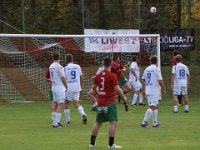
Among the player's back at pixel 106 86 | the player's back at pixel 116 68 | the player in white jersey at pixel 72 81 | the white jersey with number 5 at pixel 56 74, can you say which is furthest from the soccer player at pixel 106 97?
the player's back at pixel 116 68

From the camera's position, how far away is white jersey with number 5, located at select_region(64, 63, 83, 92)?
789 inches

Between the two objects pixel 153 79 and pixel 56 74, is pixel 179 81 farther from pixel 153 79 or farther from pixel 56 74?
pixel 56 74

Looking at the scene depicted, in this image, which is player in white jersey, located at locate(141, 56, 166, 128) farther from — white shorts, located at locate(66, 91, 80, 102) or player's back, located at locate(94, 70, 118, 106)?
player's back, located at locate(94, 70, 118, 106)

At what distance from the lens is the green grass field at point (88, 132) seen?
14641 mm

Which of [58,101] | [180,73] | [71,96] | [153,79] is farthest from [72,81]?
[180,73]

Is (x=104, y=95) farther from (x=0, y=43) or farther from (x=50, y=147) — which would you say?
(x=0, y=43)

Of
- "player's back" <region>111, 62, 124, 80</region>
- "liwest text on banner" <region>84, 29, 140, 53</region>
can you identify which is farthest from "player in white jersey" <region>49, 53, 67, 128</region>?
"liwest text on banner" <region>84, 29, 140, 53</region>

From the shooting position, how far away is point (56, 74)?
733 inches

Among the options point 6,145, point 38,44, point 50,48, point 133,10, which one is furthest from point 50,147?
point 133,10

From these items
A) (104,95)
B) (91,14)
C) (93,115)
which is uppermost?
(91,14)

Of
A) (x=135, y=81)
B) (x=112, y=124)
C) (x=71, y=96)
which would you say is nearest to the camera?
(x=112, y=124)

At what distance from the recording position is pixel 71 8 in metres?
50.6

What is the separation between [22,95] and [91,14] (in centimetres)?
1710

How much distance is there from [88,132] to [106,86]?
3.49 meters
